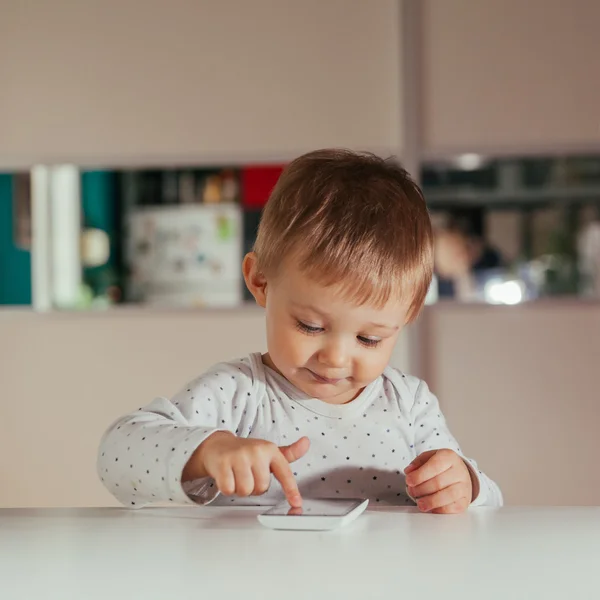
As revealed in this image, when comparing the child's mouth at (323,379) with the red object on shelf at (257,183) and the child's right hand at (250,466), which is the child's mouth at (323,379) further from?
the red object on shelf at (257,183)

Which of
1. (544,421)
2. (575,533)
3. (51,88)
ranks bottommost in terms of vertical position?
(544,421)

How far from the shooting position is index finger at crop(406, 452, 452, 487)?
861 millimetres

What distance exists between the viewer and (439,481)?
856mm

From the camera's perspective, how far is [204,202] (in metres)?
3.00

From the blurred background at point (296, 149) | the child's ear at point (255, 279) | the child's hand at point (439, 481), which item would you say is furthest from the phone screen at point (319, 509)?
the blurred background at point (296, 149)

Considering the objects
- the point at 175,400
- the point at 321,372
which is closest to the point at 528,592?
the point at 321,372

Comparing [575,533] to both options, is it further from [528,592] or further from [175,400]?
[175,400]

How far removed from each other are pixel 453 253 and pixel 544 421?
61cm

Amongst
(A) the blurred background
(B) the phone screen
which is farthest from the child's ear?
(A) the blurred background

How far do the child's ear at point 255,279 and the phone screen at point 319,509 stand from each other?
0.35 metres

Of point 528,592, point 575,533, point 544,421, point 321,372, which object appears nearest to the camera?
point 528,592

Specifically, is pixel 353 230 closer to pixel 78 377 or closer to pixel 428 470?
pixel 428 470

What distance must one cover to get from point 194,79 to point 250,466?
222cm

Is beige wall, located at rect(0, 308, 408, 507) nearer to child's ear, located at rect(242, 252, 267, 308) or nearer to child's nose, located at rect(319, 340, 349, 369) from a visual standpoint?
child's ear, located at rect(242, 252, 267, 308)
